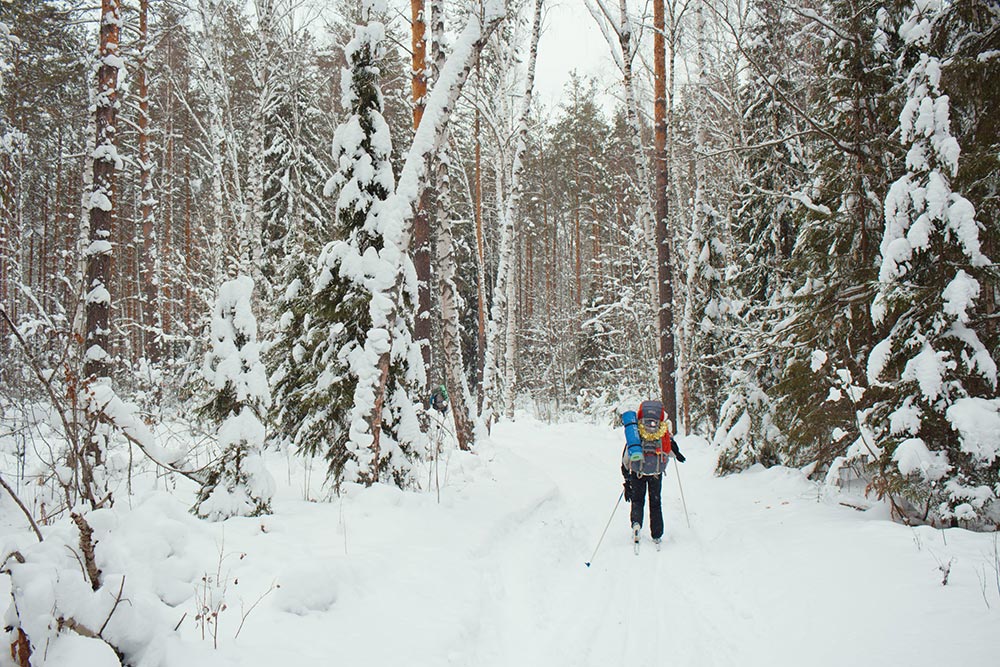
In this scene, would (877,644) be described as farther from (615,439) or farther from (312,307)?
(615,439)

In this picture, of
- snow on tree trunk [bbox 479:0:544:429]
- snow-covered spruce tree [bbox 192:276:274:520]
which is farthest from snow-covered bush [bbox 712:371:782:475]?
snow-covered spruce tree [bbox 192:276:274:520]

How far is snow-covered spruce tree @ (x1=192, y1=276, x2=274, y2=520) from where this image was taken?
5625 millimetres

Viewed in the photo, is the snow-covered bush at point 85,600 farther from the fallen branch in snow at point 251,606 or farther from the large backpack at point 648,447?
the large backpack at point 648,447

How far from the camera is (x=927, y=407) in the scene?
5.70 m

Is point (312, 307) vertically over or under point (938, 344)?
over

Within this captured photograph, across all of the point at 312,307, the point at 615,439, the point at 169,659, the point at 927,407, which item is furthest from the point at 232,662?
the point at 615,439

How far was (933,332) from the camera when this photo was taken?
18.5ft

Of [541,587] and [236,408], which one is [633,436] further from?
[236,408]

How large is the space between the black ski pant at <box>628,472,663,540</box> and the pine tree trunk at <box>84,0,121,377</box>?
824 cm

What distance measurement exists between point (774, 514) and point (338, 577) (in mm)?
5944

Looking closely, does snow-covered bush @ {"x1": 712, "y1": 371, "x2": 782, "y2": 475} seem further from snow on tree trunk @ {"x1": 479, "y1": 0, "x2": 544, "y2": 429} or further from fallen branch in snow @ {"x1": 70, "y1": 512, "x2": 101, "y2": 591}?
fallen branch in snow @ {"x1": 70, "y1": 512, "x2": 101, "y2": 591}

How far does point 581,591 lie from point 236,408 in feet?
13.2

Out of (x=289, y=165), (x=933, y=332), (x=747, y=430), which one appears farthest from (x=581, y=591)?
(x=289, y=165)

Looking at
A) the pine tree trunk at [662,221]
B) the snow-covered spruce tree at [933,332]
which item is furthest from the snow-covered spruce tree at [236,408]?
the pine tree trunk at [662,221]
